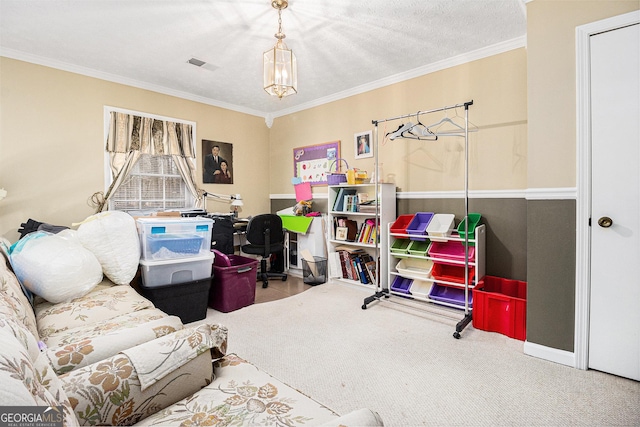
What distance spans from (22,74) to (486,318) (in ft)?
16.0

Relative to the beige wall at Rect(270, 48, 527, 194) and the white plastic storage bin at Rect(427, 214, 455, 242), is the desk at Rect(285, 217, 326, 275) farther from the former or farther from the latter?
the white plastic storage bin at Rect(427, 214, 455, 242)

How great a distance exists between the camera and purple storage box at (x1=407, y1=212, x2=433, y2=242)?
310cm

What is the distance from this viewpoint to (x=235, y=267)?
3.07m

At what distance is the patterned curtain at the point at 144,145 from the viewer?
11.9 feet

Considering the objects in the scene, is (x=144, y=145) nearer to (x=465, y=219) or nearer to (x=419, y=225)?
(x=419, y=225)

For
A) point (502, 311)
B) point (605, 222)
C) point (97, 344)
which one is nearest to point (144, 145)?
point (97, 344)

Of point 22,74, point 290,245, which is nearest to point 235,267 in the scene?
point 290,245

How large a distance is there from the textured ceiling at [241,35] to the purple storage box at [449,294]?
2347 mm

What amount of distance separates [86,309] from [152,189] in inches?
102

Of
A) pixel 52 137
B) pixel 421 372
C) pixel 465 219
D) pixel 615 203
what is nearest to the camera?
pixel 615 203

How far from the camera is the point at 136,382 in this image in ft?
3.11

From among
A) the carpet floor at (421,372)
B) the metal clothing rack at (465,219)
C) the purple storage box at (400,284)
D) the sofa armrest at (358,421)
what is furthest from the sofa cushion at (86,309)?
the purple storage box at (400,284)

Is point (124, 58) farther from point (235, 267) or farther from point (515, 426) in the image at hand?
point (515, 426)

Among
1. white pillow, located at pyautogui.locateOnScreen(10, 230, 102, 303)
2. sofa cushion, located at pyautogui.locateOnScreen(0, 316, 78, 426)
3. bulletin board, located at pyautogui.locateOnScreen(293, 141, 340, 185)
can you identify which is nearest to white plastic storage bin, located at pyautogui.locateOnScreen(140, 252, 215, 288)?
white pillow, located at pyautogui.locateOnScreen(10, 230, 102, 303)
